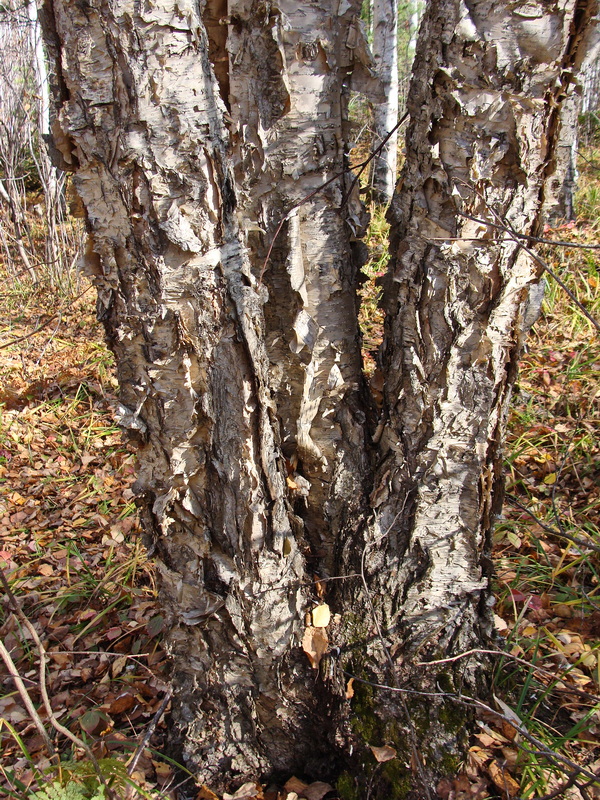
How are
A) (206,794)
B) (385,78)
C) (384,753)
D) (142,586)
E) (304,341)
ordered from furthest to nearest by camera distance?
(385,78) → (142,586) → (206,794) → (384,753) → (304,341)

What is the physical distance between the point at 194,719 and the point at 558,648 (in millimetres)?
1267

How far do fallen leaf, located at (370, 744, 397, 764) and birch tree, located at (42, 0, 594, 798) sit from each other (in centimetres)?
2

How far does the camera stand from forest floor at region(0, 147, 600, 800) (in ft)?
5.05

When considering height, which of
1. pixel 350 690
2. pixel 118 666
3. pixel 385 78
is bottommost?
pixel 118 666

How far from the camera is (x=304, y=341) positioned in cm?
139

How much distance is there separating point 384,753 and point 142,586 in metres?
1.37

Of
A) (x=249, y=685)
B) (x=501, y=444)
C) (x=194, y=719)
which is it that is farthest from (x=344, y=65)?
(x=194, y=719)

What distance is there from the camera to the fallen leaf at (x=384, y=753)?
4.87 feet

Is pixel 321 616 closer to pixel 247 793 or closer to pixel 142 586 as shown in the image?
pixel 247 793

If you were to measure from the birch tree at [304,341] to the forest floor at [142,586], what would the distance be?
0.22 meters

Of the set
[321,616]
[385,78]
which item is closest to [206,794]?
[321,616]

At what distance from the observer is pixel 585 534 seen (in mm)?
2301

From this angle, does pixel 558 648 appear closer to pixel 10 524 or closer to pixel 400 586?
pixel 400 586

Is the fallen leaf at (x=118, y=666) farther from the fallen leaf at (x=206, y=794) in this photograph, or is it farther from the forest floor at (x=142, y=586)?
the fallen leaf at (x=206, y=794)
